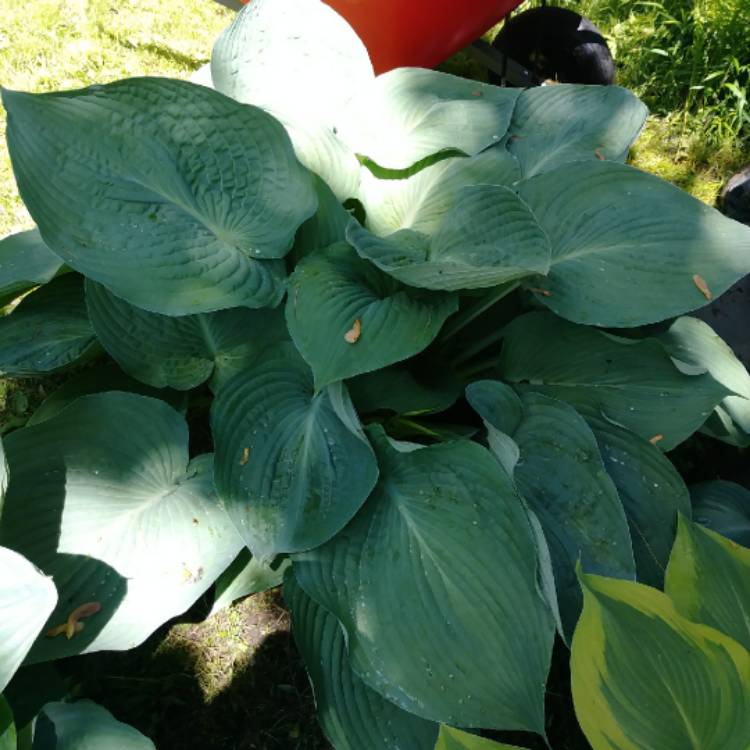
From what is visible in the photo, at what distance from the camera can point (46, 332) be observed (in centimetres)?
163

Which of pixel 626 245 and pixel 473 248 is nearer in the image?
pixel 473 248

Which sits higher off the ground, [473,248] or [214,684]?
[473,248]

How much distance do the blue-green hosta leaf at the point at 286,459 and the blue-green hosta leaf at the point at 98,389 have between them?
263 mm

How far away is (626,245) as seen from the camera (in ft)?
5.01

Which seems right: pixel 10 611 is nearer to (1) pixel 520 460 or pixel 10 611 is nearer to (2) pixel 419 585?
(2) pixel 419 585

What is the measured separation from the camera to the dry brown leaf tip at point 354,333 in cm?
135

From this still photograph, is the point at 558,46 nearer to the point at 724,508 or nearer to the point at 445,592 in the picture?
the point at 724,508

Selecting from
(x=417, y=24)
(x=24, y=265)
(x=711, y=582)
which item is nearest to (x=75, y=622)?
(x=24, y=265)

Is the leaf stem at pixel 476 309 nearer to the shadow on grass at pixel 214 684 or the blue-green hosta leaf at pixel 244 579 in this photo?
the blue-green hosta leaf at pixel 244 579

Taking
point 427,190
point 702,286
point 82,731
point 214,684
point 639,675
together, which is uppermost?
point 702,286

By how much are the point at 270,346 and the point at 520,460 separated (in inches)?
19.7

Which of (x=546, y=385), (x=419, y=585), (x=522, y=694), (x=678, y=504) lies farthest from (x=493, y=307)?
(x=522, y=694)

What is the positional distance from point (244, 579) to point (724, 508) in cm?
Answer: 94

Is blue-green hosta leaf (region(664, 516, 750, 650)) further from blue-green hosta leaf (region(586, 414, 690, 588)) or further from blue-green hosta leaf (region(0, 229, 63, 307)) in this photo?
blue-green hosta leaf (region(0, 229, 63, 307))
